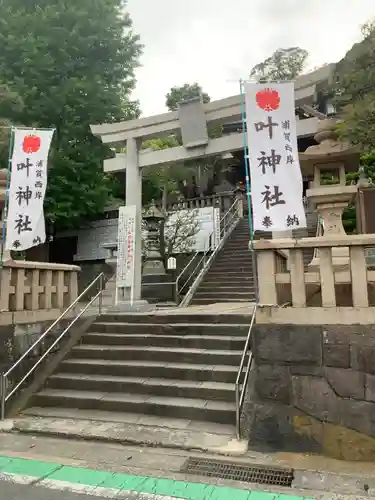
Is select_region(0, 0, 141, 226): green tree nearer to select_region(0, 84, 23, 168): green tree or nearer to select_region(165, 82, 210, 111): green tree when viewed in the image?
select_region(0, 84, 23, 168): green tree

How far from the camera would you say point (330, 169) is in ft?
25.4

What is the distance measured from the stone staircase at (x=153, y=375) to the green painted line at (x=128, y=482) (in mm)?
1014

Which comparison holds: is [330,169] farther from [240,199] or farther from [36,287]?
[240,199]

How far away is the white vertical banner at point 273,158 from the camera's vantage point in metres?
5.70

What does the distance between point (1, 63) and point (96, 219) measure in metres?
7.64

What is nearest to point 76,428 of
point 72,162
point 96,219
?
point 72,162

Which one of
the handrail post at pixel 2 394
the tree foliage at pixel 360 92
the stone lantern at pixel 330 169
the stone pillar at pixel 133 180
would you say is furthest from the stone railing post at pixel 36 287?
the tree foliage at pixel 360 92

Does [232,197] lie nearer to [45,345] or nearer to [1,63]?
[1,63]

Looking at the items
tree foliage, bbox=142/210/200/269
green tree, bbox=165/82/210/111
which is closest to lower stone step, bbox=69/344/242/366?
tree foliage, bbox=142/210/200/269

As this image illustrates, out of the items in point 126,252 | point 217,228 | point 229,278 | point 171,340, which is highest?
point 217,228

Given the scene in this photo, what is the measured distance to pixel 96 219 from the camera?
19.7 metres

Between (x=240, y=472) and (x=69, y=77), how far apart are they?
17.2 metres

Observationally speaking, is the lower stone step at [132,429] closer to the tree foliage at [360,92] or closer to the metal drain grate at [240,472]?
the metal drain grate at [240,472]

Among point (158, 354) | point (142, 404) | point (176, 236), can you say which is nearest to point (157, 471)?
point (142, 404)
